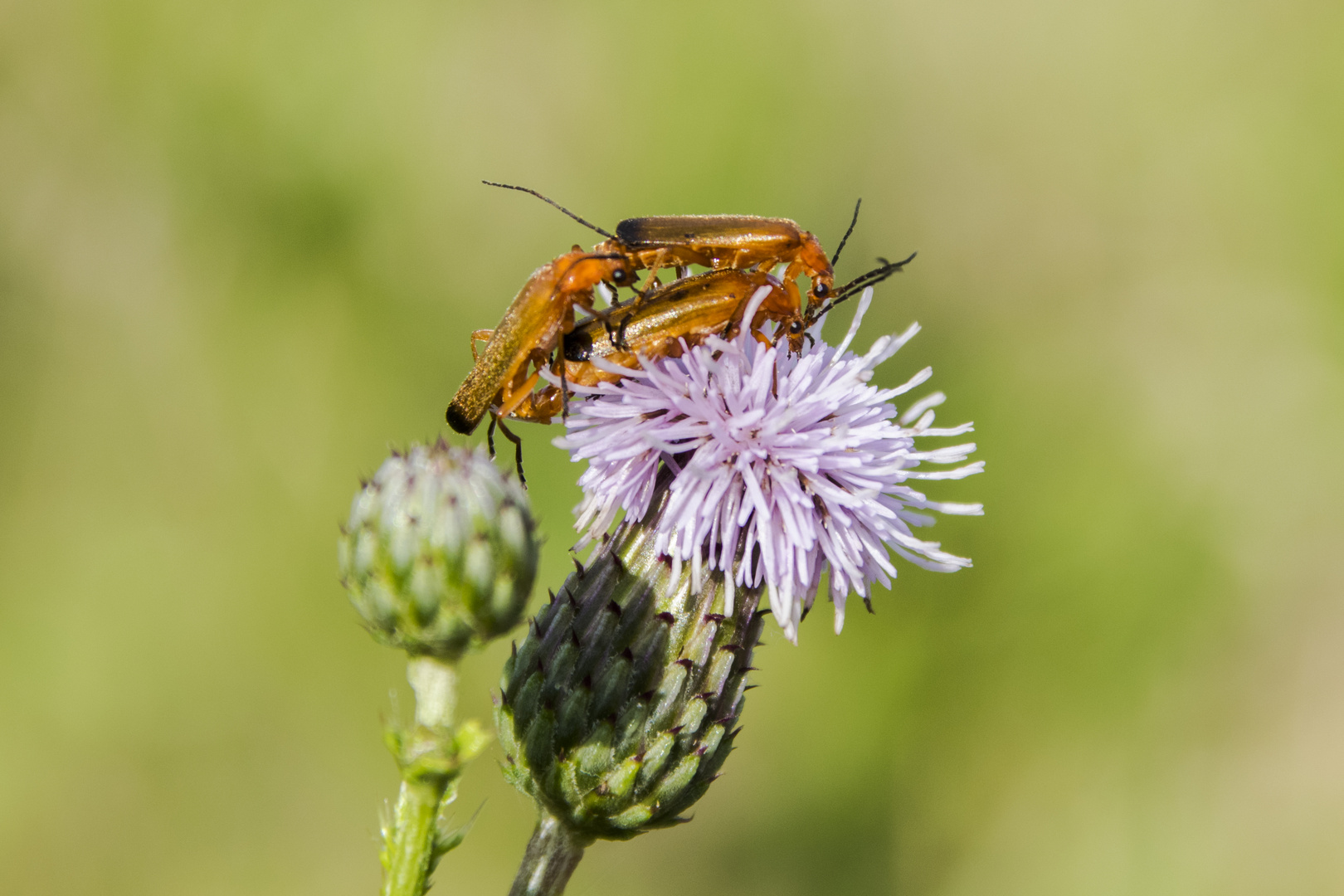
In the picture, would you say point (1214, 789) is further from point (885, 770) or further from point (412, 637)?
point (412, 637)

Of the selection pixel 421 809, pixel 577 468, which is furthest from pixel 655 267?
pixel 577 468

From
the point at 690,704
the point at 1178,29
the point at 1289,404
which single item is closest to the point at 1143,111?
the point at 1178,29

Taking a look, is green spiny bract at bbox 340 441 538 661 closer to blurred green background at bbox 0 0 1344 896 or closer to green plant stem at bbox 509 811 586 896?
green plant stem at bbox 509 811 586 896

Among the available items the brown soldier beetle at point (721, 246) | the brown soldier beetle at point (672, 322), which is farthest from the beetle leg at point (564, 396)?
the brown soldier beetle at point (721, 246)

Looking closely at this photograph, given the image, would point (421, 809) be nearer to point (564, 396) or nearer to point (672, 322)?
point (564, 396)

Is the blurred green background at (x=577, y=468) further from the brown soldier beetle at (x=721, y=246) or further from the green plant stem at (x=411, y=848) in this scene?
the green plant stem at (x=411, y=848)
